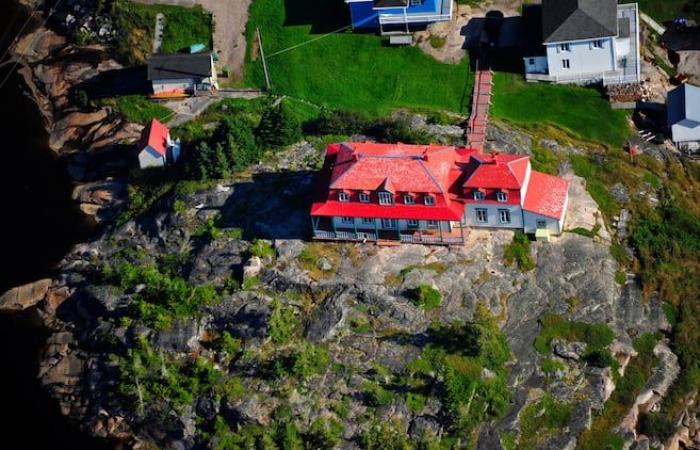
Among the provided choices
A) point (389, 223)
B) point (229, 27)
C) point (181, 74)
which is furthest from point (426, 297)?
point (229, 27)

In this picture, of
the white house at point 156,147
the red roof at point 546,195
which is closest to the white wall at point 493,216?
the red roof at point 546,195

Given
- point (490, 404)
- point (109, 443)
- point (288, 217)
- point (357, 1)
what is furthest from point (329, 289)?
point (357, 1)

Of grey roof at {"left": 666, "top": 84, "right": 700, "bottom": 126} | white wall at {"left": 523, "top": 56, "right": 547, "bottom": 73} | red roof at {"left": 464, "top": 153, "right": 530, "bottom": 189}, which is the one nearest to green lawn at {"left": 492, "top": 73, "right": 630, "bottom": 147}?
white wall at {"left": 523, "top": 56, "right": 547, "bottom": 73}

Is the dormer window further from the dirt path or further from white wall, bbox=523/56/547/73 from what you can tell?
the dirt path

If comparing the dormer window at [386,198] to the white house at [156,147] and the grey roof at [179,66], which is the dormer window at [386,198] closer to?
the white house at [156,147]

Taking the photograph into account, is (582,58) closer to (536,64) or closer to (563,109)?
(536,64)

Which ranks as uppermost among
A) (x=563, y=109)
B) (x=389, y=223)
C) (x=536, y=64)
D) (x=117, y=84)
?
(x=536, y=64)
